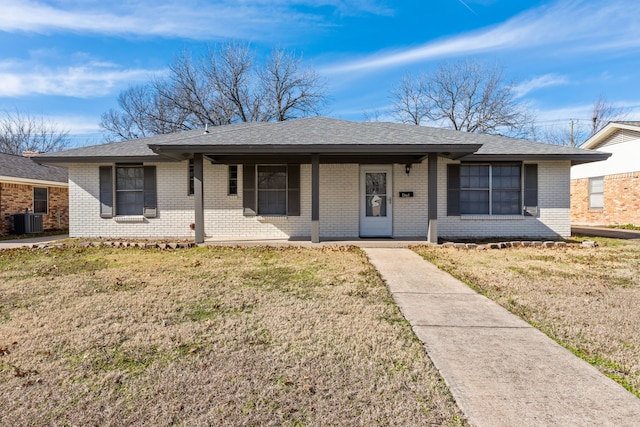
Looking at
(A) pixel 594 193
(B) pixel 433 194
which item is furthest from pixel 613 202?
(B) pixel 433 194

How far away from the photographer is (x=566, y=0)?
11.3 meters

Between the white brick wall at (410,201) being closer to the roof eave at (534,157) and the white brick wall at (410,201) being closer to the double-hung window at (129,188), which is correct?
the roof eave at (534,157)

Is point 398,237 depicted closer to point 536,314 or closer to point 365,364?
point 536,314

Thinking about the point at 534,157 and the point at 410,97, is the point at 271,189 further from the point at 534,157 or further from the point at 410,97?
the point at 410,97

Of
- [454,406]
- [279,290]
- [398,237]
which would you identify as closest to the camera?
[454,406]

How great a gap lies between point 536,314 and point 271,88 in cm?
2520

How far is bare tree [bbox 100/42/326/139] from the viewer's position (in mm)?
25234

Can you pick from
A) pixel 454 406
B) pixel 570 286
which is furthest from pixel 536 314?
pixel 454 406

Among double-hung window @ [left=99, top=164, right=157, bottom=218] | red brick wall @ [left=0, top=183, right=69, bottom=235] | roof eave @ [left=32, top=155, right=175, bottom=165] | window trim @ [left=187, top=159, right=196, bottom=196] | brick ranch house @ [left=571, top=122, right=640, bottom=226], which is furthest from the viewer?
brick ranch house @ [left=571, top=122, right=640, bottom=226]

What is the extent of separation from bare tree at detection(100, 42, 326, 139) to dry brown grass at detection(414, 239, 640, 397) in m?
20.7

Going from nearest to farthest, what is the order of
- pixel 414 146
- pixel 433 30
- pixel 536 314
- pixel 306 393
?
1. pixel 306 393
2. pixel 536 314
3. pixel 414 146
4. pixel 433 30


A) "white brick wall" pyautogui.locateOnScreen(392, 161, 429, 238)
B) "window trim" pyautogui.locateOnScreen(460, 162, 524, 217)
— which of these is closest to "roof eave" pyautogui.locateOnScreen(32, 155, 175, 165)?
"white brick wall" pyautogui.locateOnScreen(392, 161, 429, 238)

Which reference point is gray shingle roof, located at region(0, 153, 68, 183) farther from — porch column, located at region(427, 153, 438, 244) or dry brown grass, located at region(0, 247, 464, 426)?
porch column, located at region(427, 153, 438, 244)

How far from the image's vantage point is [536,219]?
10.6 metres
